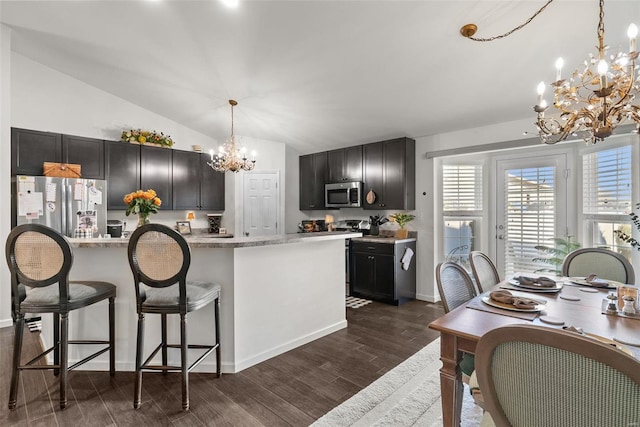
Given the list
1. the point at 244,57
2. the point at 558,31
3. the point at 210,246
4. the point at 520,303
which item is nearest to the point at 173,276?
the point at 210,246

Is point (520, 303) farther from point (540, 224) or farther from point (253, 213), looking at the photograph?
point (253, 213)

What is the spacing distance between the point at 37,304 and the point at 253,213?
151 inches

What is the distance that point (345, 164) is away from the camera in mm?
5344

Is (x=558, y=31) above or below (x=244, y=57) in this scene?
below

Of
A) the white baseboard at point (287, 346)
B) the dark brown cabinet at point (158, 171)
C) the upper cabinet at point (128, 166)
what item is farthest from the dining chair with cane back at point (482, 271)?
the dark brown cabinet at point (158, 171)

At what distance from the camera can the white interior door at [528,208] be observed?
3.71m

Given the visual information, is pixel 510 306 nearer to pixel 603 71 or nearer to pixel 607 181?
pixel 603 71

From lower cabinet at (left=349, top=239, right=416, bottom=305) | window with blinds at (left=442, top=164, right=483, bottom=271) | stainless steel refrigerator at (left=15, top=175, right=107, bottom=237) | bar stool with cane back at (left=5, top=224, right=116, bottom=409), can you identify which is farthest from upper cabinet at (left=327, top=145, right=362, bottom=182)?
bar stool with cane back at (left=5, top=224, right=116, bottom=409)

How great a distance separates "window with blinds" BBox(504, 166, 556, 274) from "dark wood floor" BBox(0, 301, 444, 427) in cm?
191

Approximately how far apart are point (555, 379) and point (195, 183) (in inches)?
211

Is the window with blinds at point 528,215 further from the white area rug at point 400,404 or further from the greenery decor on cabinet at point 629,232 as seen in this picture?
the white area rug at point 400,404

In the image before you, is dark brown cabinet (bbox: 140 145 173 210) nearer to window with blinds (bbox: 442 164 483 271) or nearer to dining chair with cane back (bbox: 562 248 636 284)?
window with blinds (bbox: 442 164 483 271)

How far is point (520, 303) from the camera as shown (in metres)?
1.66

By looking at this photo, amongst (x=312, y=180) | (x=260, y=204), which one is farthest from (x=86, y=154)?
(x=312, y=180)
